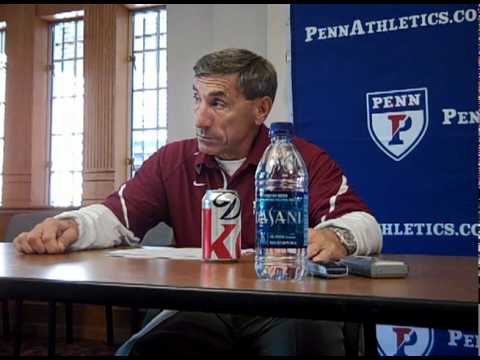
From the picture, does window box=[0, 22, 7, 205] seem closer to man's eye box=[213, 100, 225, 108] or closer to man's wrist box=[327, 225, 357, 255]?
man's eye box=[213, 100, 225, 108]

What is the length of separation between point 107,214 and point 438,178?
1748 mm

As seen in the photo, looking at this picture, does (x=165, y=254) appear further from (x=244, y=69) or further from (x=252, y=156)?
(x=244, y=69)

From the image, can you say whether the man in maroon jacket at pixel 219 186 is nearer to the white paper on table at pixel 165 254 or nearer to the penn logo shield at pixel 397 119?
the white paper on table at pixel 165 254

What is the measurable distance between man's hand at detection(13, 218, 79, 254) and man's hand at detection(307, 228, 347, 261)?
63 cm

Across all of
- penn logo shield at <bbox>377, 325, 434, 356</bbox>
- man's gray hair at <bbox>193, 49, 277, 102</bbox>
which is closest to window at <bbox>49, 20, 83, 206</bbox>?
penn logo shield at <bbox>377, 325, 434, 356</bbox>

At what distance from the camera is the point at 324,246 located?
40.5 inches

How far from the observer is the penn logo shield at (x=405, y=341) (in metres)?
2.56

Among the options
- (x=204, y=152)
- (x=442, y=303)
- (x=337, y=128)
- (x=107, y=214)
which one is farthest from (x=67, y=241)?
(x=337, y=128)

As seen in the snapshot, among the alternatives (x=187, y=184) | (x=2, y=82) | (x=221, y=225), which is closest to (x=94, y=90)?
(x=2, y=82)

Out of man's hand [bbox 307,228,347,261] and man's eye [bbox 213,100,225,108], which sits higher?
man's eye [bbox 213,100,225,108]

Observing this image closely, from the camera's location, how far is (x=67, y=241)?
1.31m

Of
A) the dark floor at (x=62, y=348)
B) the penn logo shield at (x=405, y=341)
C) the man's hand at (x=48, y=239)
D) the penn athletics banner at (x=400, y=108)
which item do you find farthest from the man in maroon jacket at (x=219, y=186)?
the dark floor at (x=62, y=348)

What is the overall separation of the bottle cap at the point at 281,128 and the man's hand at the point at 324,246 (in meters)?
0.21

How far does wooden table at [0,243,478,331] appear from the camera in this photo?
2.12 feet
